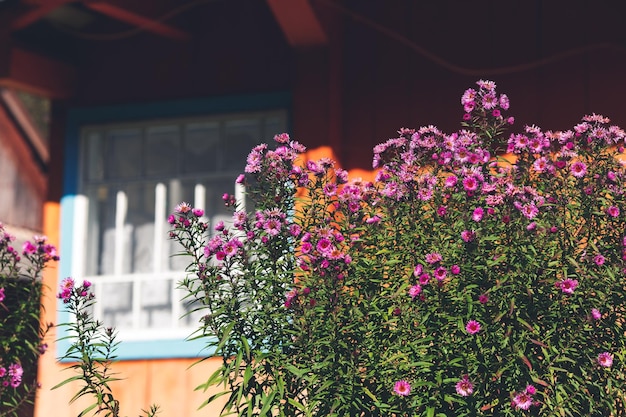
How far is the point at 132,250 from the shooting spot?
330 inches

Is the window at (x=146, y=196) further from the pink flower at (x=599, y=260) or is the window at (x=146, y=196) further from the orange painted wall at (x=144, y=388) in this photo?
the pink flower at (x=599, y=260)

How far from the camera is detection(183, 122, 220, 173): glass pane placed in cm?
824

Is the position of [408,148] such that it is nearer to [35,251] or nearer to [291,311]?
[291,311]

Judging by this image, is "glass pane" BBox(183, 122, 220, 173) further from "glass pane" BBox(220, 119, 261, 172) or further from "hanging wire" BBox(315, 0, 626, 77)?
"hanging wire" BBox(315, 0, 626, 77)

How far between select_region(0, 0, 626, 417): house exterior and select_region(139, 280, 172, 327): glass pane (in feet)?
0.03

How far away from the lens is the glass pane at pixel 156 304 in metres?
8.09

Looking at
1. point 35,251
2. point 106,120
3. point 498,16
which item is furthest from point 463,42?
point 35,251

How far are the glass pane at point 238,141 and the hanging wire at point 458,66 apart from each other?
1.07m

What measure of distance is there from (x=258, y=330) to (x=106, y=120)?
4.11 meters

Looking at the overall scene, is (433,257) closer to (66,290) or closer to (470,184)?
(470,184)

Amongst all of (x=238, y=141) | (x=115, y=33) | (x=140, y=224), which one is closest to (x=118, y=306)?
(x=140, y=224)

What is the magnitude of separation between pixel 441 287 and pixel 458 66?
11.4ft

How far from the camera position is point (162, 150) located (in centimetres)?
841

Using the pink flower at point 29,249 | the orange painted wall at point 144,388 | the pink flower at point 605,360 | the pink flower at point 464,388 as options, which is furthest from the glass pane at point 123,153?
the pink flower at point 605,360
